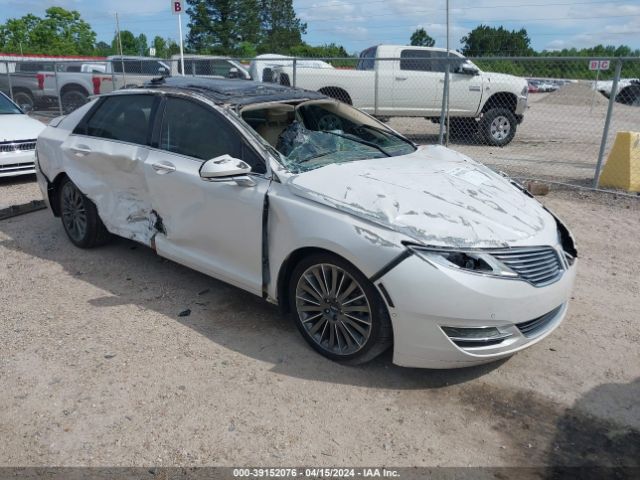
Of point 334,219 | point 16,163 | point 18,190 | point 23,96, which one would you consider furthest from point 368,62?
point 23,96

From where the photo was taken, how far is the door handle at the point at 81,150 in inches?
201

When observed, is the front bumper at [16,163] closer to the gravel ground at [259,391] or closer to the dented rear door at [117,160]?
the dented rear door at [117,160]

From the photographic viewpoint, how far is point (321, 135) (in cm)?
423

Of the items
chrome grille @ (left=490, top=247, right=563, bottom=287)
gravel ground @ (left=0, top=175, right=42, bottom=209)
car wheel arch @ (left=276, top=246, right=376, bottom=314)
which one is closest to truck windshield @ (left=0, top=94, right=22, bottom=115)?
gravel ground @ (left=0, top=175, right=42, bottom=209)

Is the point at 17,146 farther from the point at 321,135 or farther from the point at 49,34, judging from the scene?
the point at 49,34

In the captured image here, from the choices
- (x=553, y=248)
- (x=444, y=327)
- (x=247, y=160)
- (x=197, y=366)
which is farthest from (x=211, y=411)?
(x=553, y=248)

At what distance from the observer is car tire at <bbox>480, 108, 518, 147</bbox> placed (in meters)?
12.2

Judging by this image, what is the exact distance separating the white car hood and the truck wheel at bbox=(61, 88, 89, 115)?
7551 mm

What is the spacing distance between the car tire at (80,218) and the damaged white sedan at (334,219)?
9.0 inches

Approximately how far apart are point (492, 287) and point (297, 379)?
129 cm

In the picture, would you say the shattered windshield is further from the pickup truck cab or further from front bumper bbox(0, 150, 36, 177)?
the pickup truck cab

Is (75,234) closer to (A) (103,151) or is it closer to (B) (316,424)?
(A) (103,151)

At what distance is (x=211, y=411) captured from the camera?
3.13 meters

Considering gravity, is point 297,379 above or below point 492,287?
below
